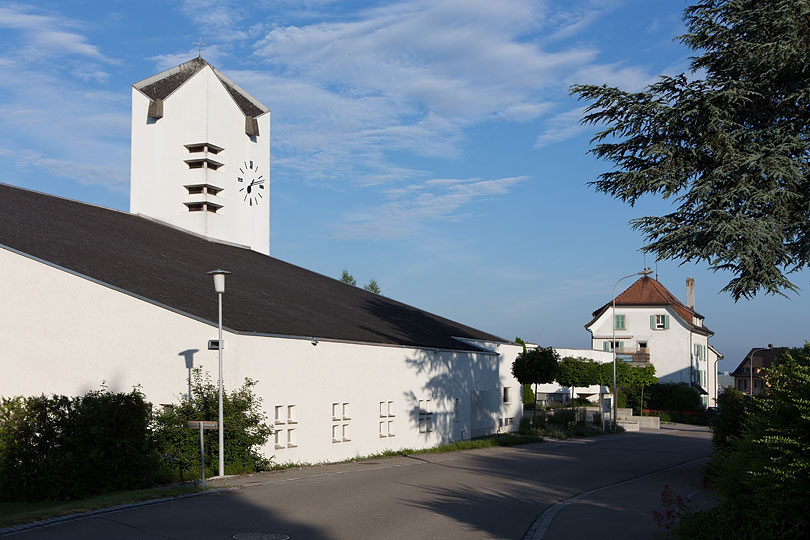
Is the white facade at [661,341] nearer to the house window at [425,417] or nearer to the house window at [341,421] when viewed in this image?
the house window at [425,417]

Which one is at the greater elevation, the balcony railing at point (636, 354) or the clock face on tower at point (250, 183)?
the clock face on tower at point (250, 183)

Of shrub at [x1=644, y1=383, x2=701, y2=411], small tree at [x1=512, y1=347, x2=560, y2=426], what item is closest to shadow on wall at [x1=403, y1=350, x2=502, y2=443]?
small tree at [x1=512, y1=347, x2=560, y2=426]

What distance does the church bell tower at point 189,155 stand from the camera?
124 feet

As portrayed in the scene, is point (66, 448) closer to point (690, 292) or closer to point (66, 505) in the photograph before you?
point (66, 505)

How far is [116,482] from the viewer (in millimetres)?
15680

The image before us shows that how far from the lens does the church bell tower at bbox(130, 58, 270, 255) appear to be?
3794 centimetres

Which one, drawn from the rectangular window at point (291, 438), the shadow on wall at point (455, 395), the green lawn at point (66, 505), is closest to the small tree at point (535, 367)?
the shadow on wall at point (455, 395)

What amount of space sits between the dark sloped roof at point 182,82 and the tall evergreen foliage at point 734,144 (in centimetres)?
2591

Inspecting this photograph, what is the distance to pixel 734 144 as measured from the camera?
53.6 ft

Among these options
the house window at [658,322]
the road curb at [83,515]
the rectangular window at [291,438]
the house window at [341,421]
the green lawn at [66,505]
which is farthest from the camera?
the house window at [658,322]

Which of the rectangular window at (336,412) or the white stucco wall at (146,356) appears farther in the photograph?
the rectangular window at (336,412)

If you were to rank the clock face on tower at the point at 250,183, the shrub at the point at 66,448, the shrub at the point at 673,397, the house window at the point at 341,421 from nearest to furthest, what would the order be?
the shrub at the point at 66,448 < the house window at the point at 341,421 < the clock face on tower at the point at 250,183 < the shrub at the point at 673,397

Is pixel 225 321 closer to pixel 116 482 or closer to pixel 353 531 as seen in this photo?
pixel 116 482

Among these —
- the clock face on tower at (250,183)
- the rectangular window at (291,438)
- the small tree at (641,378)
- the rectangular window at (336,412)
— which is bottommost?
the small tree at (641,378)
